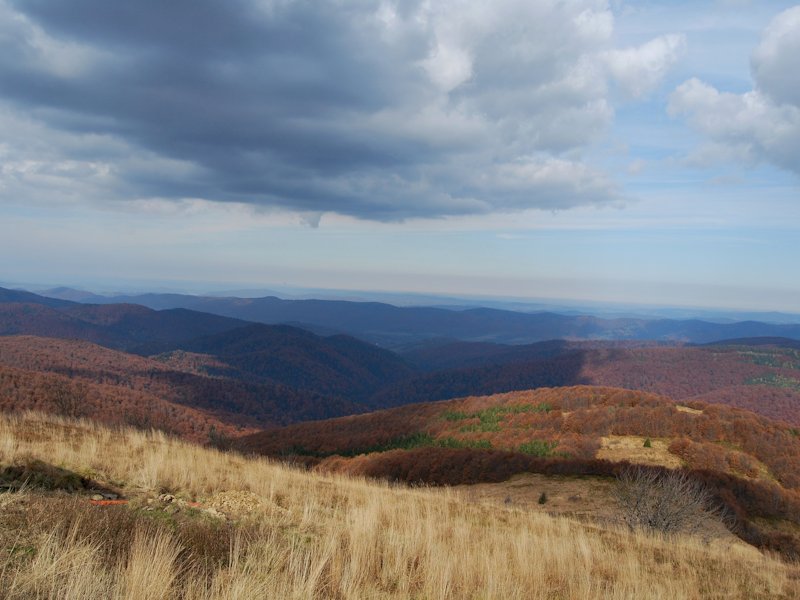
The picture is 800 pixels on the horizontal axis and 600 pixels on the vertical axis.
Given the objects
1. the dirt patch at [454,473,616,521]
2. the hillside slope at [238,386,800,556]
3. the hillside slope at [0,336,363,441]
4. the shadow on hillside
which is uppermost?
the shadow on hillside

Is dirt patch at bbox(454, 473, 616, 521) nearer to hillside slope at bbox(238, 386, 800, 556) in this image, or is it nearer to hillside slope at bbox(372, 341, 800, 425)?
hillside slope at bbox(238, 386, 800, 556)

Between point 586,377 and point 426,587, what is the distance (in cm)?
19695

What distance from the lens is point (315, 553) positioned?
496cm

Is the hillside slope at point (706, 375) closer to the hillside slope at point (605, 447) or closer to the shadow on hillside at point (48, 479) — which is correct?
the hillside slope at point (605, 447)

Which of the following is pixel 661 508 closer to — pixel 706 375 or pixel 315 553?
pixel 315 553

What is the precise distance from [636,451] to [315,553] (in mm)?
35218

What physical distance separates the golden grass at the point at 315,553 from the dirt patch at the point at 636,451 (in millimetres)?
24478

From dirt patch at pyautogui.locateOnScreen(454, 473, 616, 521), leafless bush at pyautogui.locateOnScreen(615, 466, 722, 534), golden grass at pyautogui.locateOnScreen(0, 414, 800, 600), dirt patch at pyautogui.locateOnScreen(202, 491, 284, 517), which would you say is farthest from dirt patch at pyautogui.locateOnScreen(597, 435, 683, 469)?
dirt patch at pyautogui.locateOnScreen(202, 491, 284, 517)

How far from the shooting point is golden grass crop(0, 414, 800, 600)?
3.60m

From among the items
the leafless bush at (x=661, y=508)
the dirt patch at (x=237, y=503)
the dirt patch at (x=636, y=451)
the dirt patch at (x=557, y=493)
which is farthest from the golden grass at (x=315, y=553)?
the dirt patch at (x=636, y=451)

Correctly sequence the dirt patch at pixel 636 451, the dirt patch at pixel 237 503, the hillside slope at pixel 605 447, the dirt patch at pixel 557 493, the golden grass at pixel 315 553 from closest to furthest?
the golden grass at pixel 315 553 < the dirt patch at pixel 237 503 < the dirt patch at pixel 557 493 < the hillside slope at pixel 605 447 < the dirt patch at pixel 636 451

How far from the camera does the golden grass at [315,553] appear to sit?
3602mm

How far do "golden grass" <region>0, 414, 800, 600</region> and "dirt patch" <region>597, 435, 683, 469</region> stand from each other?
24.5 meters

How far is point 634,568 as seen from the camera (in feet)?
20.9
